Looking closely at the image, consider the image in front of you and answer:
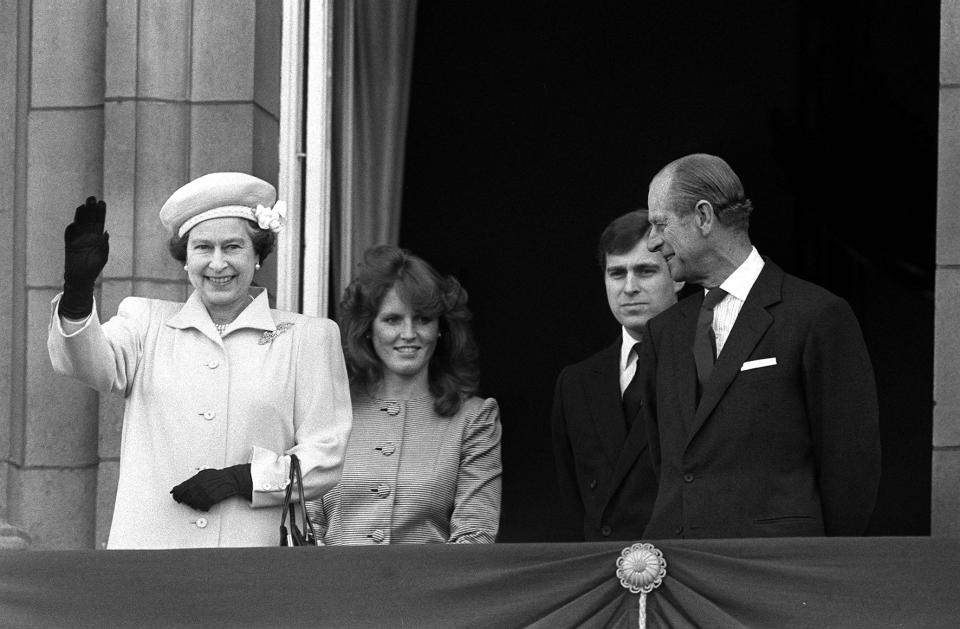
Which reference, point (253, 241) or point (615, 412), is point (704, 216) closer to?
point (615, 412)

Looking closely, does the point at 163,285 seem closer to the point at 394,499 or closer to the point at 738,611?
the point at 394,499

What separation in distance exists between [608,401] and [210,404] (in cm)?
131

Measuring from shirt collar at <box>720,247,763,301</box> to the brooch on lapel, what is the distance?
1.35 meters

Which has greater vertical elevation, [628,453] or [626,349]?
[626,349]

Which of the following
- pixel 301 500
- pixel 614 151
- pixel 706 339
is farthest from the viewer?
pixel 614 151

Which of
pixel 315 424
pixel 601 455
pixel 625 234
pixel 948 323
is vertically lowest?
pixel 601 455

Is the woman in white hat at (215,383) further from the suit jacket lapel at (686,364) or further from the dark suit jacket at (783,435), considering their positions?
the dark suit jacket at (783,435)

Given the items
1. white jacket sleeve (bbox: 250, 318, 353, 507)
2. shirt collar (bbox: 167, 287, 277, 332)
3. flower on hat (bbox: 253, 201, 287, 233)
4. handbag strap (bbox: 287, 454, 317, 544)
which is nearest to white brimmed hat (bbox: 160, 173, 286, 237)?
flower on hat (bbox: 253, 201, 287, 233)

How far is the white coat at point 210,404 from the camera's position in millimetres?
5668

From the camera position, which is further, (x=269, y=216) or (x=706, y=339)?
(x=269, y=216)

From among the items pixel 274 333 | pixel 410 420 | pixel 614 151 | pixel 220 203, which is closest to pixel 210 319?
pixel 274 333

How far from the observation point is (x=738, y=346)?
209 inches

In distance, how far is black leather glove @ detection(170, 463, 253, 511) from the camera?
18.5 feet

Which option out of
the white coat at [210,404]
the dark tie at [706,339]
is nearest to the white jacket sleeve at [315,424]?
the white coat at [210,404]
